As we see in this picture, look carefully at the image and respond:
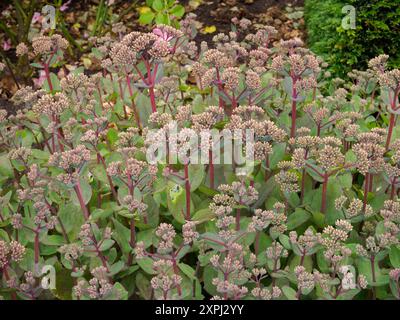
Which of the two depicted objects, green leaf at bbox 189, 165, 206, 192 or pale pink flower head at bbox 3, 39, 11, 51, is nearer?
green leaf at bbox 189, 165, 206, 192

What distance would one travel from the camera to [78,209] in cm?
188

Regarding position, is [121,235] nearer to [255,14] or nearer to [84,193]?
[84,193]

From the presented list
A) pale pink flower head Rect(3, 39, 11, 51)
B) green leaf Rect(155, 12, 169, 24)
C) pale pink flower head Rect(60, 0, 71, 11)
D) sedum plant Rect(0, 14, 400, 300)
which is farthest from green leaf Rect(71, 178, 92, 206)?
pale pink flower head Rect(60, 0, 71, 11)

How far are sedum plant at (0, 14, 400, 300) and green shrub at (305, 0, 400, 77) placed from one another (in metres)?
2.18

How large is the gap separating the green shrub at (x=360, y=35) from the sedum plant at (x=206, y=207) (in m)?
2.18

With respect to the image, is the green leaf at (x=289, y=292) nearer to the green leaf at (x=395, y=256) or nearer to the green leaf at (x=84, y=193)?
the green leaf at (x=395, y=256)

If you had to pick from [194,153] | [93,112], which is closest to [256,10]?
[93,112]

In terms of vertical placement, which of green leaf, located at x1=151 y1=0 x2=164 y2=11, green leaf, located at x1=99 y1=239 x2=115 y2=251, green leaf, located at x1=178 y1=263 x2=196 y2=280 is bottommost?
green leaf, located at x1=178 y1=263 x2=196 y2=280

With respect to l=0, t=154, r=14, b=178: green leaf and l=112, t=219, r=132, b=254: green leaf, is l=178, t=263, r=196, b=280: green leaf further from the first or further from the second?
l=0, t=154, r=14, b=178: green leaf

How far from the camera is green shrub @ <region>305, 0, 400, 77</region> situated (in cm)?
411

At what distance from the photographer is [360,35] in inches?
166

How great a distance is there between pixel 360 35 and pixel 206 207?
2731 mm

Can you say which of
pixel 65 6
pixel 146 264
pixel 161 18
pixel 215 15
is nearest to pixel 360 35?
pixel 161 18

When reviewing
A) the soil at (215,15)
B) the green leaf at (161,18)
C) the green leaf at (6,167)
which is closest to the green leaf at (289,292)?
the green leaf at (6,167)
